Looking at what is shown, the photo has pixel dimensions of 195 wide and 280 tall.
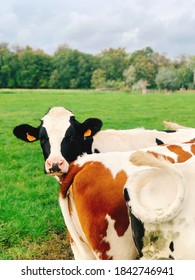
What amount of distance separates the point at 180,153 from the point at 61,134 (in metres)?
1.28

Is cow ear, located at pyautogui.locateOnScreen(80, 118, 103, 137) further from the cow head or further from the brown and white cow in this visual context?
the brown and white cow

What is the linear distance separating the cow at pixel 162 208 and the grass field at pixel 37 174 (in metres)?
1.83

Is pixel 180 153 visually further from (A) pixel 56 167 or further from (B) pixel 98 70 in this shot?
(B) pixel 98 70

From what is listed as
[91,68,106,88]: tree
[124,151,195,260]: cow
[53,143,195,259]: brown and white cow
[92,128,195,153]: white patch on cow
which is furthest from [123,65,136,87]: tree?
[124,151,195,260]: cow

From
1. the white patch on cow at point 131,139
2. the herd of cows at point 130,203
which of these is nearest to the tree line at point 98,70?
the white patch on cow at point 131,139

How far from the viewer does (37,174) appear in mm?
7105

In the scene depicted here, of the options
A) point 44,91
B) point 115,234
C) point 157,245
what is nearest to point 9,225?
point 115,234

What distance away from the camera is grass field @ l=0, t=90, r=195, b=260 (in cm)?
432

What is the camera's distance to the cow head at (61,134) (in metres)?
4.21

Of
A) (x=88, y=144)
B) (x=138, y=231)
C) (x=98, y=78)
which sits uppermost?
(x=98, y=78)

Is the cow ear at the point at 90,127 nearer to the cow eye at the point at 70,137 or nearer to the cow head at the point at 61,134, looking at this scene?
the cow head at the point at 61,134

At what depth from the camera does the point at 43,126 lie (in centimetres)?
441

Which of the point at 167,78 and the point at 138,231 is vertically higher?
the point at 167,78

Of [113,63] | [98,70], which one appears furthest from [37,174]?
[113,63]
